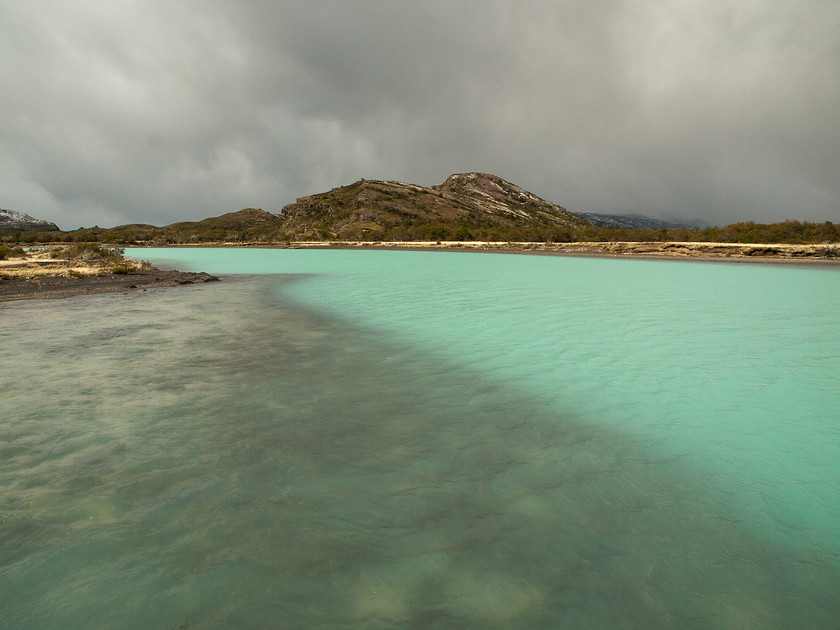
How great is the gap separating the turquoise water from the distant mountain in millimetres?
217190

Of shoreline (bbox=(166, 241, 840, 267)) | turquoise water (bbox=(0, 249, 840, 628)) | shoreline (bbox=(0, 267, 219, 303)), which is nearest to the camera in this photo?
turquoise water (bbox=(0, 249, 840, 628))

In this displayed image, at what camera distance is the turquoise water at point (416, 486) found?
303cm

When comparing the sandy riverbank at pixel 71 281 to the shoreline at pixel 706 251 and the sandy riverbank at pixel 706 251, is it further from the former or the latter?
the sandy riverbank at pixel 706 251

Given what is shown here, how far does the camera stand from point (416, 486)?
4.39 m

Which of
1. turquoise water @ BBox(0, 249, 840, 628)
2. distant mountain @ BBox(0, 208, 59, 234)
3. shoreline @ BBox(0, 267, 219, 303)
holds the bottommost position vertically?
turquoise water @ BBox(0, 249, 840, 628)

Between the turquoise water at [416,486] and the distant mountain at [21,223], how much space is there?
21719 centimetres

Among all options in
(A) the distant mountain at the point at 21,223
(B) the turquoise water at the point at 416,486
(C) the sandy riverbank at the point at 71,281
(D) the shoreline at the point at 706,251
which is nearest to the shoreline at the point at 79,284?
(C) the sandy riverbank at the point at 71,281

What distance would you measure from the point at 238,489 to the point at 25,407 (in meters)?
4.63

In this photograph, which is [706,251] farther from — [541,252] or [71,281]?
[71,281]

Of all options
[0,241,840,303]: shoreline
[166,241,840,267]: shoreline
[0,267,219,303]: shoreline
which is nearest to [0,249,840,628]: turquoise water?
[0,267,219,303]: shoreline

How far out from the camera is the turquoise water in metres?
3.03

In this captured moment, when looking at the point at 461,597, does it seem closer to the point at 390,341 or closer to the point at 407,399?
the point at 407,399

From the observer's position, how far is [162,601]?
2977 millimetres

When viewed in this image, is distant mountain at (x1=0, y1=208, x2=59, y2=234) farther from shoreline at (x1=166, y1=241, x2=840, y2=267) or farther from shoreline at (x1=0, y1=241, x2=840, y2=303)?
shoreline at (x1=166, y1=241, x2=840, y2=267)
